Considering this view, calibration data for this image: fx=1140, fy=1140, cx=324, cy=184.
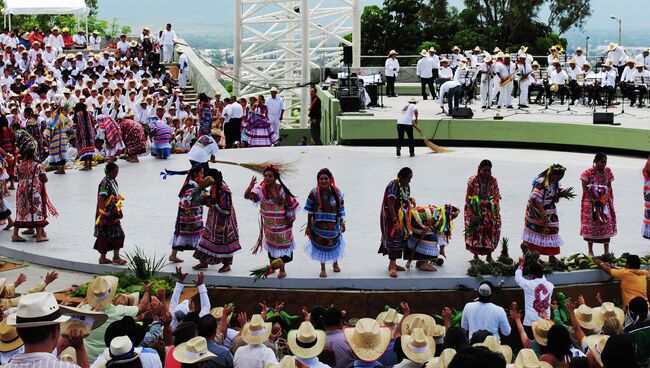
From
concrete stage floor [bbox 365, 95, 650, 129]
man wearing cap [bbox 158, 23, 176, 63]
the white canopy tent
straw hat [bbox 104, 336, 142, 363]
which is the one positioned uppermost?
the white canopy tent

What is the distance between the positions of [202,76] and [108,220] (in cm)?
1834

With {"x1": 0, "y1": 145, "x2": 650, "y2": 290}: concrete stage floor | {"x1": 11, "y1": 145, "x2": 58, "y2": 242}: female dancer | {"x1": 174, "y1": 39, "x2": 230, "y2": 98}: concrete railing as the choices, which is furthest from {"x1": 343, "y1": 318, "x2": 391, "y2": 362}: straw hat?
{"x1": 174, "y1": 39, "x2": 230, "y2": 98}: concrete railing

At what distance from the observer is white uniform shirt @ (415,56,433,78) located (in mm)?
27719

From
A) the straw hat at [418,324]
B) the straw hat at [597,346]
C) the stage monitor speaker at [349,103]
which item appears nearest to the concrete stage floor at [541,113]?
the stage monitor speaker at [349,103]

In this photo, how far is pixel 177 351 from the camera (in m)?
7.52

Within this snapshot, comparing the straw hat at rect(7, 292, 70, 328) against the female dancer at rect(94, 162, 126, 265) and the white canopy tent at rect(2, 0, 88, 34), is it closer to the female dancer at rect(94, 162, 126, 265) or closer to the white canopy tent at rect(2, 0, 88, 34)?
the female dancer at rect(94, 162, 126, 265)

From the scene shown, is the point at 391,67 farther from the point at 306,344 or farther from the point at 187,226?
the point at 306,344

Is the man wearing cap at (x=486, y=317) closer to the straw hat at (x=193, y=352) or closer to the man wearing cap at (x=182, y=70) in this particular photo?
the straw hat at (x=193, y=352)

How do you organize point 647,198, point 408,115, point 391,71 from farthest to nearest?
1. point 391,71
2. point 408,115
3. point 647,198

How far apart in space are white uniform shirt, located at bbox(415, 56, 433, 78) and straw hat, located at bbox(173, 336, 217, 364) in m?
20.8

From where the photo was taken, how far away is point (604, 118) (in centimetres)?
2216

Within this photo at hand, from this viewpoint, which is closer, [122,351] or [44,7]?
[122,351]

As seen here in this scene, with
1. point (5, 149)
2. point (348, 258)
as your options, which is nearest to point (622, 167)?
point (348, 258)

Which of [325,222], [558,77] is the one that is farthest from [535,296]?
[558,77]
